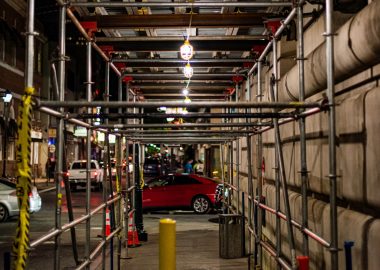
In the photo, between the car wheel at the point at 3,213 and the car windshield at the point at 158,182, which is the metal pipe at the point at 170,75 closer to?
the car wheel at the point at 3,213

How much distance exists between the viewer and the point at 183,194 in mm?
20297

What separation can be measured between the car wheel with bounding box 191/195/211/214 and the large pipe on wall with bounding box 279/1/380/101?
44.9 ft

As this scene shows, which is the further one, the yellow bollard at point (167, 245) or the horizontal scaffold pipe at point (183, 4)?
the horizontal scaffold pipe at point (183, 4)

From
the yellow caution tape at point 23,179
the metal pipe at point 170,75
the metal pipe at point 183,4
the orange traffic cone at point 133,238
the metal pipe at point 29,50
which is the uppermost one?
the metal pipe at point 183,4

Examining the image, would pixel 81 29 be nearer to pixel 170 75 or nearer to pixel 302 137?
pixel 302 137

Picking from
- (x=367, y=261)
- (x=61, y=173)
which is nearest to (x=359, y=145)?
(x=367, y=261)

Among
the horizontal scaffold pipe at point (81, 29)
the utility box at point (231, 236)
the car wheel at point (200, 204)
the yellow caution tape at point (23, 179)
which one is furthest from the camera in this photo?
the car wheel at point (200, 204)

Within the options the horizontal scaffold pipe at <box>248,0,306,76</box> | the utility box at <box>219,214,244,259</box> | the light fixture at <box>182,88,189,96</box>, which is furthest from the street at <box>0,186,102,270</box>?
the light fixture at <box>182,88,189,96</box>

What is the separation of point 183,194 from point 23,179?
1651 centimetres

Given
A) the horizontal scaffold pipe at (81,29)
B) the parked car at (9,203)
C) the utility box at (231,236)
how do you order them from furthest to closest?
the parked car at (9,203), the utility box at (231,236), the horizontal scaffold pipe at (81,29)

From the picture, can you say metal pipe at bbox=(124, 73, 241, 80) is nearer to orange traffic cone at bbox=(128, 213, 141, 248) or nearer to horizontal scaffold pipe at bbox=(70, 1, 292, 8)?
orange traffic cone at bbox=(128, 213, 141, 248)

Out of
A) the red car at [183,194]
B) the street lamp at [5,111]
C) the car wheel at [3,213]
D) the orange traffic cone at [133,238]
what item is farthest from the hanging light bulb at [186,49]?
the street lamp at [5,111]

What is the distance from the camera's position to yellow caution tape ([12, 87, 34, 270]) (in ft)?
12.6

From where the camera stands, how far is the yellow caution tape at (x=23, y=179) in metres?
3.86
